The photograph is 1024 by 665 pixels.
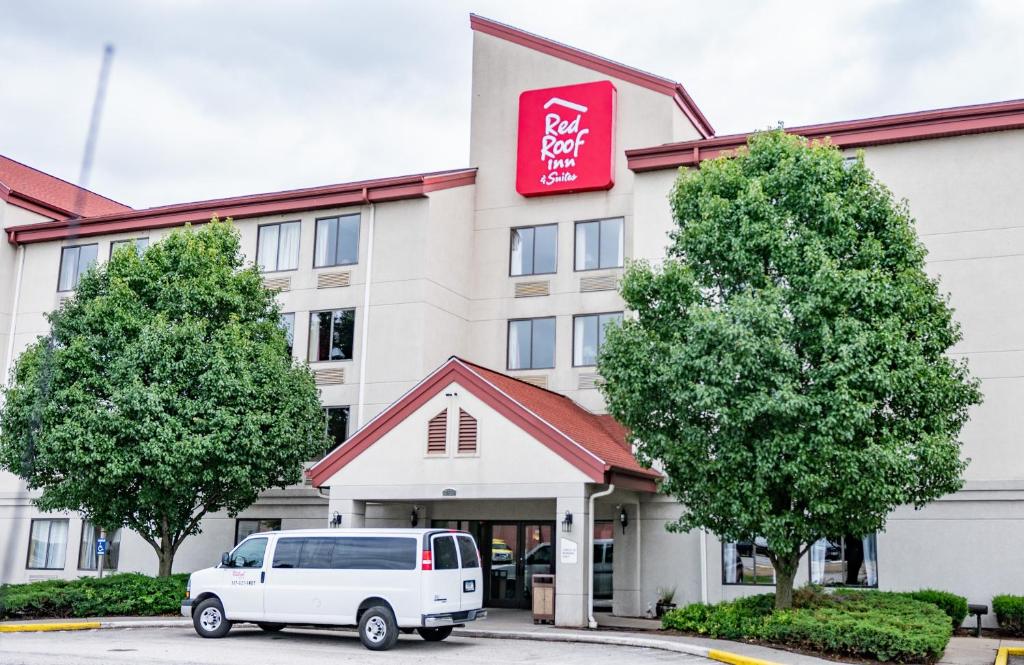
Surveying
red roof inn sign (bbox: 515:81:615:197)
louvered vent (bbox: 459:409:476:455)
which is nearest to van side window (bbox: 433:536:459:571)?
louvered vent (bbox: 459:409:476:455)

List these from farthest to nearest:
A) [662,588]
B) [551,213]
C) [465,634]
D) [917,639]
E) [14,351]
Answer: [14,351] → [551,213] → [662,588] → [465,634] → [917,639]

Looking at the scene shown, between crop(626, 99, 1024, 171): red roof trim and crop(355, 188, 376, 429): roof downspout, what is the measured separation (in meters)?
8.40

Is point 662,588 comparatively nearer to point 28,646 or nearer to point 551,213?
point 551,213

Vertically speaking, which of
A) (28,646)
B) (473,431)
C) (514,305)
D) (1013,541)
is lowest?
(28,646)

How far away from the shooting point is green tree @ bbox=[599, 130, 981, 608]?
57.2 ft

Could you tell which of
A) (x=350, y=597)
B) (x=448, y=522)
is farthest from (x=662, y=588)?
(x=350, y=597)

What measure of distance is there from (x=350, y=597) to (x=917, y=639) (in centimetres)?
962

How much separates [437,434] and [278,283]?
1040cm

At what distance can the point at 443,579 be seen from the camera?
17.6 m

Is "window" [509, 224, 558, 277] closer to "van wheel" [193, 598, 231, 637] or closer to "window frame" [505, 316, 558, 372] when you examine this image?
"window frame" [505, 316, 558, 372]

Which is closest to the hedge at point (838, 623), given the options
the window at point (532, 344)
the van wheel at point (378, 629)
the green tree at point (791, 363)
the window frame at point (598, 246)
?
the green tree at point (791, 363)

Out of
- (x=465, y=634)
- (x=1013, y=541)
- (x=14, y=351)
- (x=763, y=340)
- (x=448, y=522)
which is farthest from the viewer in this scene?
(x=14, y=351)

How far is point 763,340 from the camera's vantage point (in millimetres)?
17734

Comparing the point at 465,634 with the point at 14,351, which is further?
the point at 14,351
